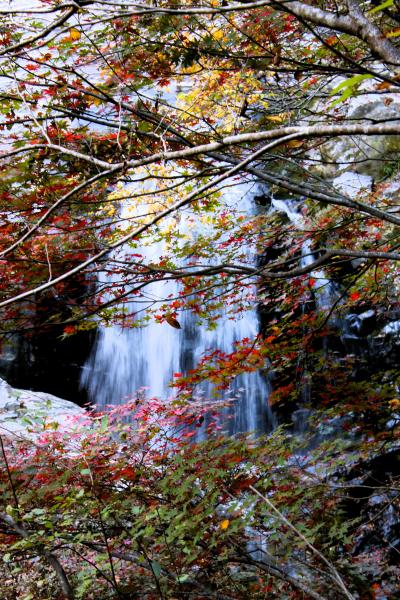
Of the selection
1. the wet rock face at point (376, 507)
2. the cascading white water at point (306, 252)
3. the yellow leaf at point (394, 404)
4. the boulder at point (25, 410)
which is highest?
the cascading white water at point (306, 252)

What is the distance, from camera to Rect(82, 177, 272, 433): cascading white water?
10.2m

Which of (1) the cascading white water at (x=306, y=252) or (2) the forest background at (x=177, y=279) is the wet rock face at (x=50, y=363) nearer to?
(2) the forest background at (x=177, y=279)

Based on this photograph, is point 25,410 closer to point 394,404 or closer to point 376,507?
point 376,507

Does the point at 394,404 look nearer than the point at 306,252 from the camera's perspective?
Yes

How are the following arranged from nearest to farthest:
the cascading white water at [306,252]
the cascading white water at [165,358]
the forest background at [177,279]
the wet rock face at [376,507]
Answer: the forest background at [177,279]
the wet rock face at [376,507]
the cascading white water at [306,252]
the cascading white water at [165,358]

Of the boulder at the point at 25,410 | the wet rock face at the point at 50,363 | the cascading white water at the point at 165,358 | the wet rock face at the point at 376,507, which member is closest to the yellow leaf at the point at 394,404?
the wet rock face at the point at 376,507

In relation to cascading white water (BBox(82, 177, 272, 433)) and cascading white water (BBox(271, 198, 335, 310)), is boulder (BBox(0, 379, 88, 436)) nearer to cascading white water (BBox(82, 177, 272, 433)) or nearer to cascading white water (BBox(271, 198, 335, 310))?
cascading white water (BBox(82, 177, 272, 433))

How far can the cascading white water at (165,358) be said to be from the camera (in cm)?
1017

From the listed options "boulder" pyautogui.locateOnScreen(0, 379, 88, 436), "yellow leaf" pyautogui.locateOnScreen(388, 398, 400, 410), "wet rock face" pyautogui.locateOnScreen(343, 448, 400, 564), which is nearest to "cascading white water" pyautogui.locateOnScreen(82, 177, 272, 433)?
"boulder" pyautogui.locateOnScreen(0, 379, 88, 436)

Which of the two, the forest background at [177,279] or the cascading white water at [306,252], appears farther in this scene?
the cascading white water at [306,252]

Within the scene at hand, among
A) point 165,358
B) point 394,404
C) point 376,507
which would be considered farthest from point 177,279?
point 165,358

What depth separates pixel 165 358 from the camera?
10938mm

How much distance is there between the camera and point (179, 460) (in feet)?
13.4

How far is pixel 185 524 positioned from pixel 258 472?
1.33 meters
